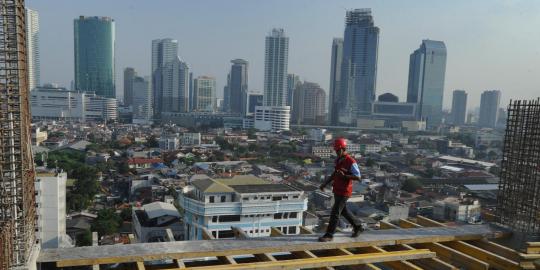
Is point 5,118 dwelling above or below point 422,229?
above

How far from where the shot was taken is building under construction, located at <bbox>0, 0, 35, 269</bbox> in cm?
267

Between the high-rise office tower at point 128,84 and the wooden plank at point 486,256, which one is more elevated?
the high-rise office tower at point 128,84

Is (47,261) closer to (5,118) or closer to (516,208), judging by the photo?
(5,118)

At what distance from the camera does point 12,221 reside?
8.76 ft

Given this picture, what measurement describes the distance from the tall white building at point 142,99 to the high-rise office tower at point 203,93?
10.1m

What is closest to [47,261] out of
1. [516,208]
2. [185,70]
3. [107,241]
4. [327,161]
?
[516,208]

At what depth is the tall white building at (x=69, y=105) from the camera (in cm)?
7156

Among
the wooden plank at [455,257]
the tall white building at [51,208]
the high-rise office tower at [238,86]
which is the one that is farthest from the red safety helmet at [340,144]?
the high-rise office tower at [238,86]

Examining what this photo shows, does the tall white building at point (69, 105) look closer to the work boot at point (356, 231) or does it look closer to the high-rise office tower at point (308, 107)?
the high-rise office tower at point (308, 107)

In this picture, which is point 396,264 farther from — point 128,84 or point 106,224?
point 128,84

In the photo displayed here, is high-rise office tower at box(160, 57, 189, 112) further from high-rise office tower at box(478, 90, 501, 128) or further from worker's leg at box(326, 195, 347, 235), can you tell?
worker's leg at box(326, 195, 347, 235)

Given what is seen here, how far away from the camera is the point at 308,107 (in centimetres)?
8600

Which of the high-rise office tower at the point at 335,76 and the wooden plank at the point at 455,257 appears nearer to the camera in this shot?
the wooden plank at the point at 455,257

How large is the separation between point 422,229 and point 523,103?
168 centimetres
